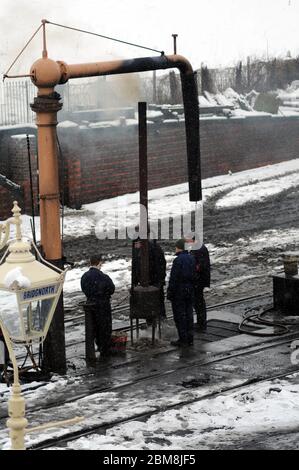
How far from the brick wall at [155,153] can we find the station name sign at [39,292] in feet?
52.8

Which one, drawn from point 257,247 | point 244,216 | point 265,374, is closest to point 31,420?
point 265,374

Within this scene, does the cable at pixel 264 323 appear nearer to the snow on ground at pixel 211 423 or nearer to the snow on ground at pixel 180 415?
the snow on ground at pixel 180 415

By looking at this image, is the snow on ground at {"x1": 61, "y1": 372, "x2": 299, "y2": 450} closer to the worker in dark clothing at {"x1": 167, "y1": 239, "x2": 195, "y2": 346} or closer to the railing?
the worker in dark clothing at {"x1": 167, "y1": 239, "x2": 195, "y2": 346}

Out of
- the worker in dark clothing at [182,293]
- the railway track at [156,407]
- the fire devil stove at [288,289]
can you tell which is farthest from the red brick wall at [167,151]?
the railway track at [156,407]

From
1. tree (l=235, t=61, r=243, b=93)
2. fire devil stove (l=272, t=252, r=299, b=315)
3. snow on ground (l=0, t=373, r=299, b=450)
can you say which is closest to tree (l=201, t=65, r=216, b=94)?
tree (l=235, t=61, r=243, b=93)

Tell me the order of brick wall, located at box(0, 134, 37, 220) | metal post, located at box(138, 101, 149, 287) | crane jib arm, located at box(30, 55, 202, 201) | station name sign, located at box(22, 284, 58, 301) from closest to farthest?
station name sign, located at box(22, 284, 58, 301), crane jib arm, located at box(30, 55, 202, 201), metal post, located at box(138, 101, 149, 287), brick wall, located at box(0, 134, 37, 220)

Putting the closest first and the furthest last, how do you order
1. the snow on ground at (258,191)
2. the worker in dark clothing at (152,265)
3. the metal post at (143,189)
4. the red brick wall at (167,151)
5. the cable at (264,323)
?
1. the metal post at (143,189)
2. the cable at (264,323)
3. the worker in dark clothing at (152,265)
4. the red brick wall at (167,151)
5. the snow on ground at (258,191)

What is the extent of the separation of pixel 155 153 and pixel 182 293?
1411 centimetres

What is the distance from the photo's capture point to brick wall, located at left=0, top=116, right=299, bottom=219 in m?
24.5

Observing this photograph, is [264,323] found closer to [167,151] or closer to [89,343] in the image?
[89,343]

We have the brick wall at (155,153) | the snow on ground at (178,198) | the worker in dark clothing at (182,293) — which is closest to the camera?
the worker in dark clothing at (182,293)

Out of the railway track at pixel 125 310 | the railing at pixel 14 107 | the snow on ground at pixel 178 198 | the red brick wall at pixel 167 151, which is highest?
the railing at pixel 14 107

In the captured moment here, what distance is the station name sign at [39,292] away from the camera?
7.04 m

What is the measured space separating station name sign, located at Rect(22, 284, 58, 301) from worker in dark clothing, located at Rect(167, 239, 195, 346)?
5892 millimetres
